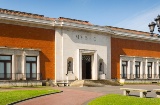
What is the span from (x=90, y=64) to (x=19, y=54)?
9.89m

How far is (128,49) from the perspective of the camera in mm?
38750

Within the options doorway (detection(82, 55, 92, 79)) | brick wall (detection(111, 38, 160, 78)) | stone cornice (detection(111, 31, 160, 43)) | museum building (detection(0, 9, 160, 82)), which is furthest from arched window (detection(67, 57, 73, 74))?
stone cornice (detection(111, 31, 160, 43))

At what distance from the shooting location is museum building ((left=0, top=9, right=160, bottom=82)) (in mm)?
27269

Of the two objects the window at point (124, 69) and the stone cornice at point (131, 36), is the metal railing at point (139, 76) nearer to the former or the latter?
the window at point (124, 69)

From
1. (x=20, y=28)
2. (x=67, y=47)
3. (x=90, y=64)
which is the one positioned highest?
(x=20, y=28)

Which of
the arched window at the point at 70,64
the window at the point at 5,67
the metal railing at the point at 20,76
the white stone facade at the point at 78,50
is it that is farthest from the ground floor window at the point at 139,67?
the window at the point at 5,67

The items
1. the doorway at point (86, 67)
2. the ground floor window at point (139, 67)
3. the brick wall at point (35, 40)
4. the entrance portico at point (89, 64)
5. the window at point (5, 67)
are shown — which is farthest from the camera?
the ground floor window at point (139, 67)

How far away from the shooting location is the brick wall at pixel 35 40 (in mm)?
27078

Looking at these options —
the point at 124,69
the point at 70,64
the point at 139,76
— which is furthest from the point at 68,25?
the point at 139,76

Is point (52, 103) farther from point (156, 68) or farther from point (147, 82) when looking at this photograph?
point (156, 68)

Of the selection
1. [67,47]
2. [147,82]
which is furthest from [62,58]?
[147,82]

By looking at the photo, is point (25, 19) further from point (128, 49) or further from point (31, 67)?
point (128, 49)

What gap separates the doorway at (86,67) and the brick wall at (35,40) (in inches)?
196

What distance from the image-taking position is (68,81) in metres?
30.8
